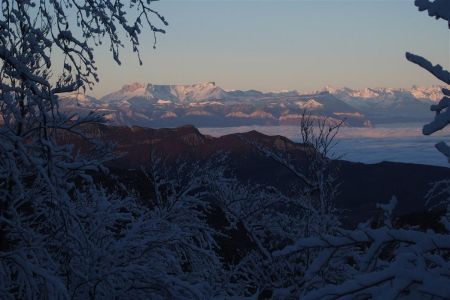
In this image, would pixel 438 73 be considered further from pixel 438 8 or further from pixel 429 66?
pixel 438 8

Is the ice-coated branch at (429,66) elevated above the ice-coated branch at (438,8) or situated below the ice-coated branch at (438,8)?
below

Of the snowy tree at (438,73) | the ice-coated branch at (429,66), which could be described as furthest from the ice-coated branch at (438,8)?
the ice-coated branch at (429,66)

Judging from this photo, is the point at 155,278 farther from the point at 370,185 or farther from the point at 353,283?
the point at 370,185

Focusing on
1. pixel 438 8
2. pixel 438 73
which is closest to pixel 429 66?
pixel 438 73

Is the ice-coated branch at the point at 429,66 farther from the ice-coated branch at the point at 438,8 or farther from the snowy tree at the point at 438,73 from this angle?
the ice-coated branch at the point at 438,8

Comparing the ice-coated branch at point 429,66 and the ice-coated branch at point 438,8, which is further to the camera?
the ice-coated branch at point 429,66

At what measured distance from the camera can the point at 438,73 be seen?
6.06ft

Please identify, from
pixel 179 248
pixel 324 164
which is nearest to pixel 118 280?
pixel 179 248

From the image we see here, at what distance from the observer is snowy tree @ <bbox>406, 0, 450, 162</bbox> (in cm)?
164

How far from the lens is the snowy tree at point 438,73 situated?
164 cm

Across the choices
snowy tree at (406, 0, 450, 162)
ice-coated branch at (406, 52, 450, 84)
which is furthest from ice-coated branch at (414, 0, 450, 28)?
ice-coated branch at (406, 52, 450, 84)

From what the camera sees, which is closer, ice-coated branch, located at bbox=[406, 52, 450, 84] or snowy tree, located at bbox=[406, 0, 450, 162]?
snowy tree, located at bbox=[406, 0, 450, 162]

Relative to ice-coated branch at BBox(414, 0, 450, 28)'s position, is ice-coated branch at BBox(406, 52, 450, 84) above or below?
below

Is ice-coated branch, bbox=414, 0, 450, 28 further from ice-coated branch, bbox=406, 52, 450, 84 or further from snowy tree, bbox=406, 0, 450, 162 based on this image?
ice-coated branch, bbox=406, 52, 450, 84
